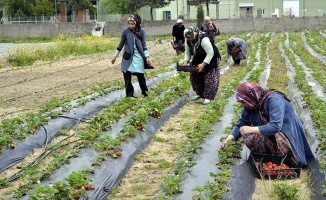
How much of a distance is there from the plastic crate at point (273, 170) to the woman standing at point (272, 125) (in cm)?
6

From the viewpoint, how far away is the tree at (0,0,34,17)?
5041cm

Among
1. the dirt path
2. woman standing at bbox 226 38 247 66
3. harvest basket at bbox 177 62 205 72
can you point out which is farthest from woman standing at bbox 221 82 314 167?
woman standing at bbox 226 38 247 66

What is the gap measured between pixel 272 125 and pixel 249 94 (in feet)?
1.18

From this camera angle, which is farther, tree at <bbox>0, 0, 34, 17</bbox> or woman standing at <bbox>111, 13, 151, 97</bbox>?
tree at <bbox>0, 0, 34, 17</bbox>

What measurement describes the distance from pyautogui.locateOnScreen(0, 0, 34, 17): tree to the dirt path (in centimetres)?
3078

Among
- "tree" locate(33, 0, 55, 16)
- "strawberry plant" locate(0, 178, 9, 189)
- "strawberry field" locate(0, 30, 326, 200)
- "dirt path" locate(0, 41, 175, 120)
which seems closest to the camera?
"strawberry field" locate(0, 30, 326, 200)

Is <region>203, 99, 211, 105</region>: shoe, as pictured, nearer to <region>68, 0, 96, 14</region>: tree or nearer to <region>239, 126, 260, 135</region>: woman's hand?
<region>239, 126, 260, 135</region>: woman's hand

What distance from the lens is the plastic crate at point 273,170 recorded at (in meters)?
5.67

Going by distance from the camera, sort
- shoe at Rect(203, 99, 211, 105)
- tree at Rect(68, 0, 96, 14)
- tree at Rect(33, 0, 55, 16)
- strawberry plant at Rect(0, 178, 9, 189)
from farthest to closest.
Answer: tree at Rect(33, 0, 55, 16) < tree at Rect(68, 0, 96, 14) < shoe at Rect(203, 99, 211, 105) < strawberry plant at Rect(0, 178, 9, 189)

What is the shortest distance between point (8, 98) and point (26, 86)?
1.97 m

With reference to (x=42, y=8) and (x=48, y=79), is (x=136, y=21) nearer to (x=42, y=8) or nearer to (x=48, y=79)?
(x=48, y=79)

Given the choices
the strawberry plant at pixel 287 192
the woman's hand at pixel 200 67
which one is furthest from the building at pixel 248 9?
the strawberry plant at pixel 287 192

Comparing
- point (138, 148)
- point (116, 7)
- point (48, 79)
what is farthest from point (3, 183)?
point (116, 7)

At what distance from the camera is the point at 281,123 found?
18.3 feet
